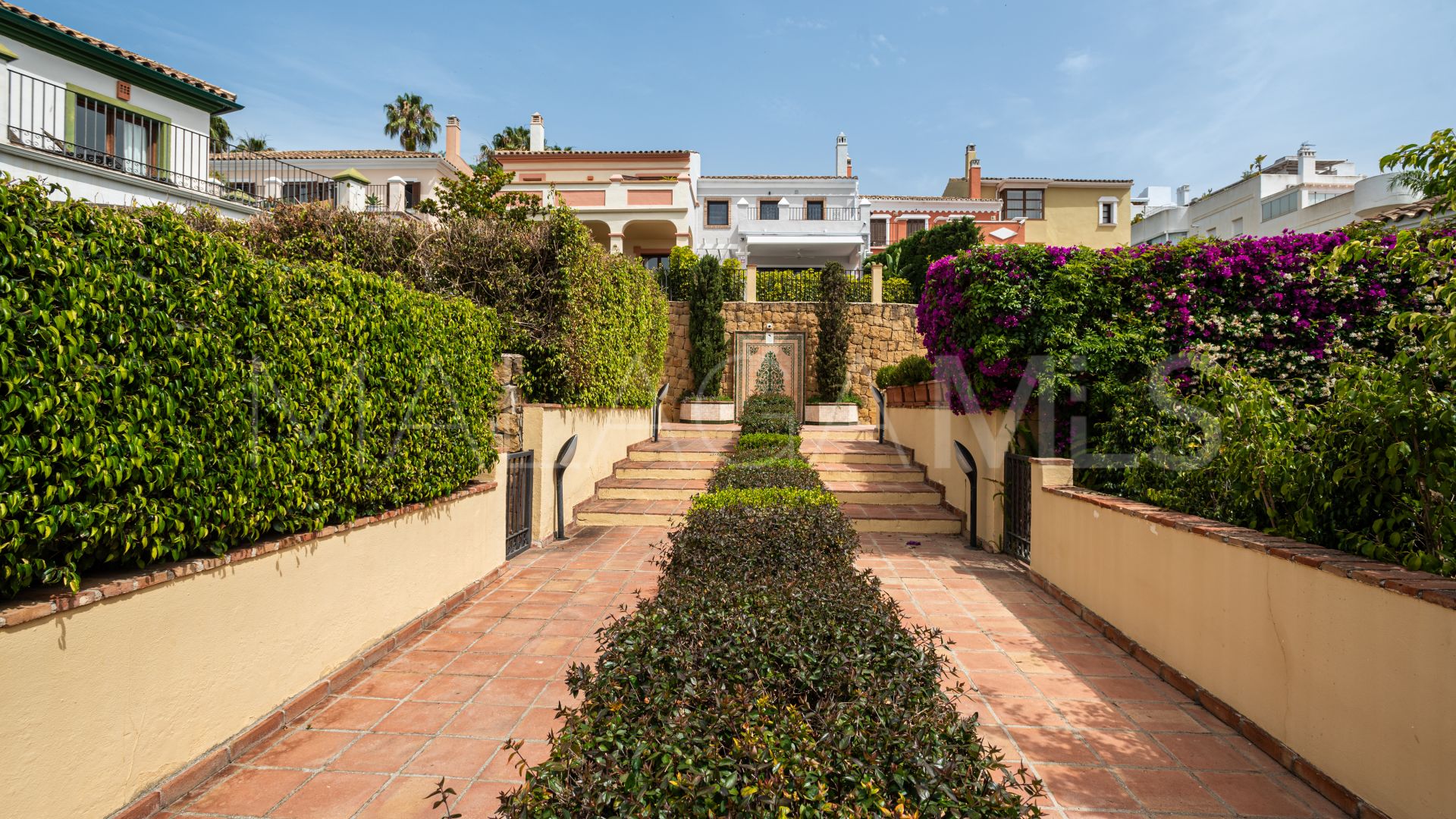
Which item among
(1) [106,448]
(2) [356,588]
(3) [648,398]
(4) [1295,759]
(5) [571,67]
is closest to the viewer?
(1) [106,448]

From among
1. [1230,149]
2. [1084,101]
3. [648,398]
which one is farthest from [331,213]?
[1230,149]

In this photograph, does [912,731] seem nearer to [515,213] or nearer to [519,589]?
[519,589]

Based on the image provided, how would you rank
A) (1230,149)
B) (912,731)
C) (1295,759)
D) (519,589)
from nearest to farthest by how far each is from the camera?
(912,731), (1295,759), (519,589), (1230,149)

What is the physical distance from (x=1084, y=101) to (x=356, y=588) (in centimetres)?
888

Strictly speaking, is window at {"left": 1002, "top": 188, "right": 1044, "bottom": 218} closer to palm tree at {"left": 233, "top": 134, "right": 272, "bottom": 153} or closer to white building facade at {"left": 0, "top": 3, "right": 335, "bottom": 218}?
white building facade at {"left": 0, "top": 3, "right": 335, "bottom": 218}

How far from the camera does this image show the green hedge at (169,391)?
2.31m

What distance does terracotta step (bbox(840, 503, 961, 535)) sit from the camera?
9.32m

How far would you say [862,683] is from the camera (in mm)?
2154

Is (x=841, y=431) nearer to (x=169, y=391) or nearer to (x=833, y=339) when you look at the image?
(x=833, y=339)

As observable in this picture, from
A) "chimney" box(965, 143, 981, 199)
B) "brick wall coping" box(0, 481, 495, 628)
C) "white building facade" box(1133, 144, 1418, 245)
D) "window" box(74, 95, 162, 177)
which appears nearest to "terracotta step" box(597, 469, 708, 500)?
"brick wall coping" box(0, 481, 495, 628)

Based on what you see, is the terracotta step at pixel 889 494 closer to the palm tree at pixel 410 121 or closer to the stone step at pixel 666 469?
the stone step at pixel 666 469

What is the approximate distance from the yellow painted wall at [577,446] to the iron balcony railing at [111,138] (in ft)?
21.4

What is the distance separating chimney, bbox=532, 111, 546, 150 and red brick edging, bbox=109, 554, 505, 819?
3053 cm

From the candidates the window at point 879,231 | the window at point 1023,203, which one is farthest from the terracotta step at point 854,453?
the window at point 1023,203
